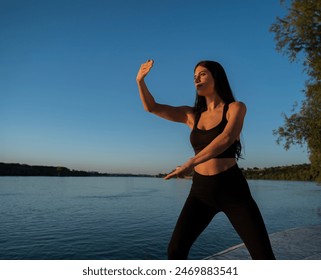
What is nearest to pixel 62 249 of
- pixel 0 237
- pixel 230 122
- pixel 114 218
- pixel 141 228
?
pixel 0 237

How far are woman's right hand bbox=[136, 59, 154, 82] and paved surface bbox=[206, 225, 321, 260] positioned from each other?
185 inches

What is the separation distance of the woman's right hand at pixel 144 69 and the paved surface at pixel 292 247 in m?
4.69

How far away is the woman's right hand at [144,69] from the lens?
2.68 m

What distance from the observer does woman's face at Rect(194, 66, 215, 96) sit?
9.23ft

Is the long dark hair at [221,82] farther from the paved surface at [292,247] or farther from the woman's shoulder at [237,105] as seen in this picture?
the paved surface at [292,247]

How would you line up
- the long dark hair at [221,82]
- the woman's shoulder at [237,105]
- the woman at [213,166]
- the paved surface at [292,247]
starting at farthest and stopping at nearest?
the paved surface at [292,247], the long dark hair at [221,82], the woman's shoulder at [237,105], the woman at [213,166]

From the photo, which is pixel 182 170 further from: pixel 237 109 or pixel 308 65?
pixel 308 65

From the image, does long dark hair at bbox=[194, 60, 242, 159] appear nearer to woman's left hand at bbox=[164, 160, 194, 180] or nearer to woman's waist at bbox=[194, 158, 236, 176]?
woman's waist at bbox=[194, 158, 236, 176]

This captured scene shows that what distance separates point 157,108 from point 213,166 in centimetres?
80

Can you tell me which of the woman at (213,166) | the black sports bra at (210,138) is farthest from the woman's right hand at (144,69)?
the black sports bra at (210,138)

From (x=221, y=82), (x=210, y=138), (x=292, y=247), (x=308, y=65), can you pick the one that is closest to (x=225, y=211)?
(x=210, y=138)
